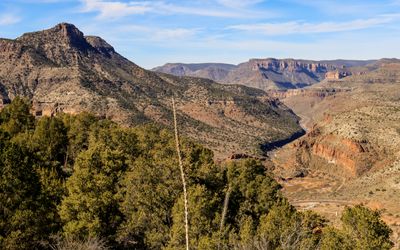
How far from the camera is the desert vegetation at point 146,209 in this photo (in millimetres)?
30984

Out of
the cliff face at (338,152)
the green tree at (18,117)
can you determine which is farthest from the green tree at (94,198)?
the cliff face at (338,152)

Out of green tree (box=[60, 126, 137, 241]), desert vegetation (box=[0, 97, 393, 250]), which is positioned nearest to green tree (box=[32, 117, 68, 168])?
desert vegetation (box=[0, 97, 393, 250])

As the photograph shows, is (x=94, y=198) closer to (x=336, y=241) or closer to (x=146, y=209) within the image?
(x=146, y=209)

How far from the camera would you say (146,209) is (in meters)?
37.6

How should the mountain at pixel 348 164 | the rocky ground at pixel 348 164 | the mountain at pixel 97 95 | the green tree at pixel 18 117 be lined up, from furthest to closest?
the mountain at pixel 97 95
the mountain at pixel 348 164
the rocky ground at pixel 348 164
the green tree at pixel 18 117

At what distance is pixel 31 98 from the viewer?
158875 mm

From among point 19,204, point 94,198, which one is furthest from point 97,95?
point 19,204

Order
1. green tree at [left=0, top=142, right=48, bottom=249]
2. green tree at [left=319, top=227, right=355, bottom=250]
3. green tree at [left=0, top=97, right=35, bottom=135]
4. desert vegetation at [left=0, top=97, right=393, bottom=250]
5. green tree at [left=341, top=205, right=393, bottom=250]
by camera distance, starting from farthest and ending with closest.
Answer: green tree at [left=0, top=97, right=35, bottom=135] < green tree at [left=341, top=205, right=393, bottom=250] < green tree at [left=319, top=227, right=355, bottom=250] < desert vegetation at [left=0, top=97, right=393, bottom=250] < green tree at [left=0, top=142, right=48, bottom=249]

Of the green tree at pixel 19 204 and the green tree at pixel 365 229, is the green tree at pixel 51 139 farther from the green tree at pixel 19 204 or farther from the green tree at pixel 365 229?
the green tree at pixel 365 229

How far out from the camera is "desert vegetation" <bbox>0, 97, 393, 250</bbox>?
31.0m

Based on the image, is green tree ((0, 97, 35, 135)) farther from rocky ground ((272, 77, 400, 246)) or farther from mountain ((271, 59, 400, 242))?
rocky ground ((272, 77, 400, 246))

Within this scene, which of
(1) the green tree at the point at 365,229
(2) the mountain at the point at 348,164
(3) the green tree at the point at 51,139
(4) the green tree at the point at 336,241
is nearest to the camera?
(4) the green tree at the point at 336,241

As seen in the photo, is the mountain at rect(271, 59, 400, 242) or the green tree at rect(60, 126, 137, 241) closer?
the green tree at rect(60, 126, 137, 241)

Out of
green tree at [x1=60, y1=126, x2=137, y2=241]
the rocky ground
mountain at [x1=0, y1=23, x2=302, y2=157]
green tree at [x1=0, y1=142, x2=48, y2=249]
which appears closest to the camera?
green tree at [x1=0, y1=142, x2=48, y2=249]
